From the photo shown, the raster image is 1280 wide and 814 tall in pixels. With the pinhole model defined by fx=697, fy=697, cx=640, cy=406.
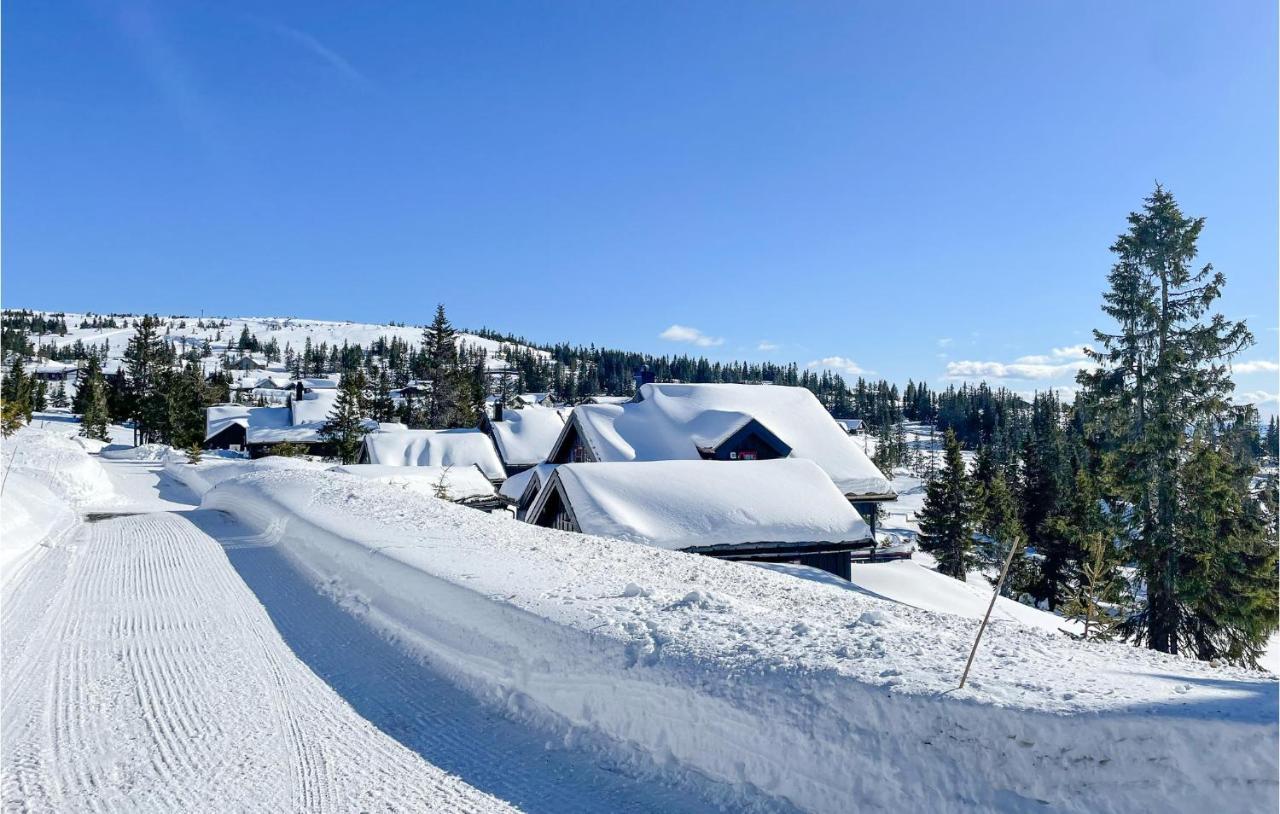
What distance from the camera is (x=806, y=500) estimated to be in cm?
1775

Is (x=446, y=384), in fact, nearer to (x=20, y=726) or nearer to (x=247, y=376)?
(x=20, y=726)

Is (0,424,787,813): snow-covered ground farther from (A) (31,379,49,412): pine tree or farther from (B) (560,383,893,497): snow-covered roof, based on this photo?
(A) (31,379,49,412): pine tree

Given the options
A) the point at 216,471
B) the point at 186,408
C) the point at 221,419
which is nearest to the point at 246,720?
the point at 216,471

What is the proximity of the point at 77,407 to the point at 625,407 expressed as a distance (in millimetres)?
86457

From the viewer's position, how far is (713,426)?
28.1 meters

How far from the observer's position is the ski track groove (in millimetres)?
4250

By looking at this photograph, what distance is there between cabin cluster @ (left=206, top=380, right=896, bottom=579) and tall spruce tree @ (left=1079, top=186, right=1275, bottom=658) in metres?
7.18

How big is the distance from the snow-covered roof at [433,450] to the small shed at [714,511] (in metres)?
23.4

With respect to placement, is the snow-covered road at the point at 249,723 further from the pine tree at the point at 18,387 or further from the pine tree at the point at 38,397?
the pine tree at the point at 38,397

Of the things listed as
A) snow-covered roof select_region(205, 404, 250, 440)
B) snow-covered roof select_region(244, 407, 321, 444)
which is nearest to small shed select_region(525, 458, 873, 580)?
snow-covered roof select_region(244, 407, 321, 444)

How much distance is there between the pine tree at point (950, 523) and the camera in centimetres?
3756

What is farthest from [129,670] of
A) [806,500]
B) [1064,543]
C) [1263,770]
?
[1064,543]

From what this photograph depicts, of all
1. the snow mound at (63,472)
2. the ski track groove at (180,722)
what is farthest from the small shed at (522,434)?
the ski track groove at (180,722)

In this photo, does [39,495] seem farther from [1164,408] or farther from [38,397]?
[38,397]
